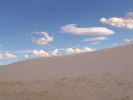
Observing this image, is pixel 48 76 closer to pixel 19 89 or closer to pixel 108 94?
pixel 19 89

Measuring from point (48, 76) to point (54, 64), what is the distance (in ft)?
15.9

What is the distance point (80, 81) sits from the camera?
18.0m

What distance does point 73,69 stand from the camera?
73.5 feet

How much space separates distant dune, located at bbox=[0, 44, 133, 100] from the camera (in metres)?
15.7

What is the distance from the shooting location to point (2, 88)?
2169cm

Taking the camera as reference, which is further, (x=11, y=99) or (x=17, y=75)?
(x=17, y=75)

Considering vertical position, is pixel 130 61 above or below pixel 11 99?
above

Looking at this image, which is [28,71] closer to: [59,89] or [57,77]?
[57,77]

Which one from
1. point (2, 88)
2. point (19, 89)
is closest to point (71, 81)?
point (19, 89)

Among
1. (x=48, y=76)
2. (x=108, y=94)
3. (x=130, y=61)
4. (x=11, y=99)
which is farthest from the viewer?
(x=48, y=76)

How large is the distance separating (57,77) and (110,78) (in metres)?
4.37

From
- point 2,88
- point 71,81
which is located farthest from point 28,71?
point 71,81

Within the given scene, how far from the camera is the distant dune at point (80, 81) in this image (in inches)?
619

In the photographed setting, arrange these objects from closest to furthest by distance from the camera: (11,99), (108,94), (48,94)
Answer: (108,94)
(11,99)
(48,94)
